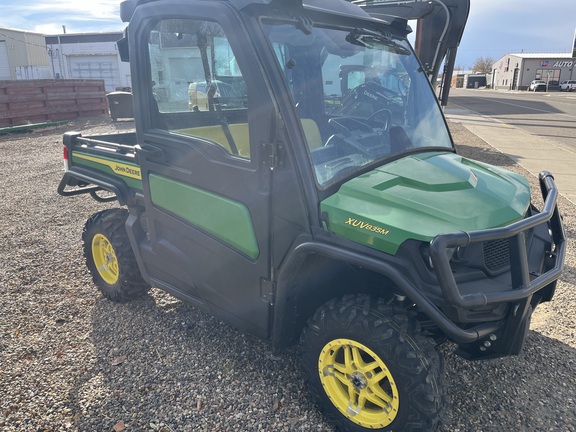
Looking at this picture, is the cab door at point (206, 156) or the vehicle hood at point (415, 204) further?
the cab door at point (206, 156)

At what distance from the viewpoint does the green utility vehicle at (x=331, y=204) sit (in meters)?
2.04

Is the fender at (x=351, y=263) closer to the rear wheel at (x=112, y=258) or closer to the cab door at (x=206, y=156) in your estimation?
the cab door at (x=206, y=156)

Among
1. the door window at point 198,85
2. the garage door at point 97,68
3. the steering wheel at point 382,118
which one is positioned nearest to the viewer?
the door window at point 198,85

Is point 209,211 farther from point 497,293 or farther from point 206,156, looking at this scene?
point 497,293

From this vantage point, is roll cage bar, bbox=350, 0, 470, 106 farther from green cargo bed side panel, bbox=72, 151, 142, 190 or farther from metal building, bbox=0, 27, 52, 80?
metal building, bbox=0, 27, 52, 80

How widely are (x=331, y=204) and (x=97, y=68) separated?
43631mm

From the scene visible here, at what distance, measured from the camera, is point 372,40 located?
108 inches

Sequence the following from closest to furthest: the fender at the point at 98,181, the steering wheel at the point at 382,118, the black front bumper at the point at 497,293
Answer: the black front bumper at the point at 497,293 → the steering wheel at the point at 382,118 → the fender at the point at 98,181

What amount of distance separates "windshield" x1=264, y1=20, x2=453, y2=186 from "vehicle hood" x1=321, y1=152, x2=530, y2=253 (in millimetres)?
141

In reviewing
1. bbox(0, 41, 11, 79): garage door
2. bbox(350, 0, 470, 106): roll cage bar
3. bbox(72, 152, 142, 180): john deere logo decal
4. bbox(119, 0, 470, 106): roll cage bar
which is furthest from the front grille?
bbox(0, 41, 11, 79): garage door

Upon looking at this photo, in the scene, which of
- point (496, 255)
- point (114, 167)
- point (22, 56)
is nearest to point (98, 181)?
point (114, 167)

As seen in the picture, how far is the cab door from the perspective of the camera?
230cm

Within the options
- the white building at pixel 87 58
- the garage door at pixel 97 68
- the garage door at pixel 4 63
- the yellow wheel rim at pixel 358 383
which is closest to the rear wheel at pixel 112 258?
the yellow wheel rim at pixel 358 383

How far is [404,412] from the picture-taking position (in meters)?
2.09
